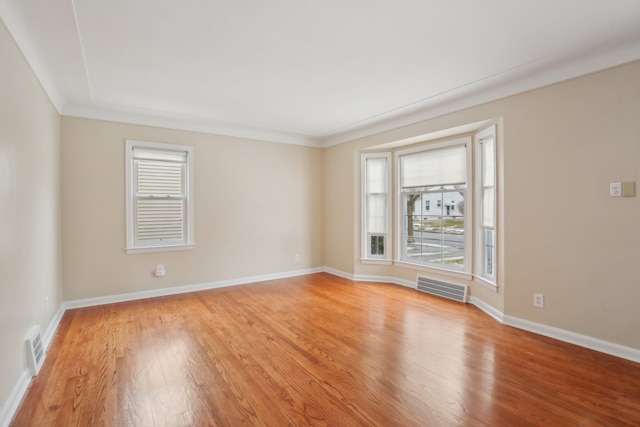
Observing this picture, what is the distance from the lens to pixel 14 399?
2037 millimetres

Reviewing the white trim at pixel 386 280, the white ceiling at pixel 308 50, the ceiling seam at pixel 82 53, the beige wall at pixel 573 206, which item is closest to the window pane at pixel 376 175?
the white ceiling at pixel 308 50

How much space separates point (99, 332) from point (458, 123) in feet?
15.5

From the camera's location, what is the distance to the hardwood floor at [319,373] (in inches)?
76.8

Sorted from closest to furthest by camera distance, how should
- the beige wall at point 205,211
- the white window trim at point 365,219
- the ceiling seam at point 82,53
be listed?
the ceiling seam at point 82,53 → the beige wall at point 205,211 → the white window trim at point 365,219

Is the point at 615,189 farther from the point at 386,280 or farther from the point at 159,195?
the point at 159,195

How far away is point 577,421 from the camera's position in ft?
6.15

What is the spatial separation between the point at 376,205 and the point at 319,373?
342 centimetres

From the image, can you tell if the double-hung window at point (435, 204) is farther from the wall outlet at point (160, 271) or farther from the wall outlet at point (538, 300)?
the wall outlet at point (160, 271)

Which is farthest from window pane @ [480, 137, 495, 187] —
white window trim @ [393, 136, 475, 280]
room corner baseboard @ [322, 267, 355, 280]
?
room corner baseboard @ [322, 267, 355, 280]

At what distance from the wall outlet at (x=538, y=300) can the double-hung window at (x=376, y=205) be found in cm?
232

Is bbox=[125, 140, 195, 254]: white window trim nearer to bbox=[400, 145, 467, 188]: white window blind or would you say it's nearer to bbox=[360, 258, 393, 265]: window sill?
bbox=[360, 258, 393, 265]: window sill

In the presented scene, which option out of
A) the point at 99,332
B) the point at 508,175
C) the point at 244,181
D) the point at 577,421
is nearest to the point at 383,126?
the point at 508,175

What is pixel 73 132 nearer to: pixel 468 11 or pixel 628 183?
pixel 468 11

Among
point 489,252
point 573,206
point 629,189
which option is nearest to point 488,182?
point 489,252
